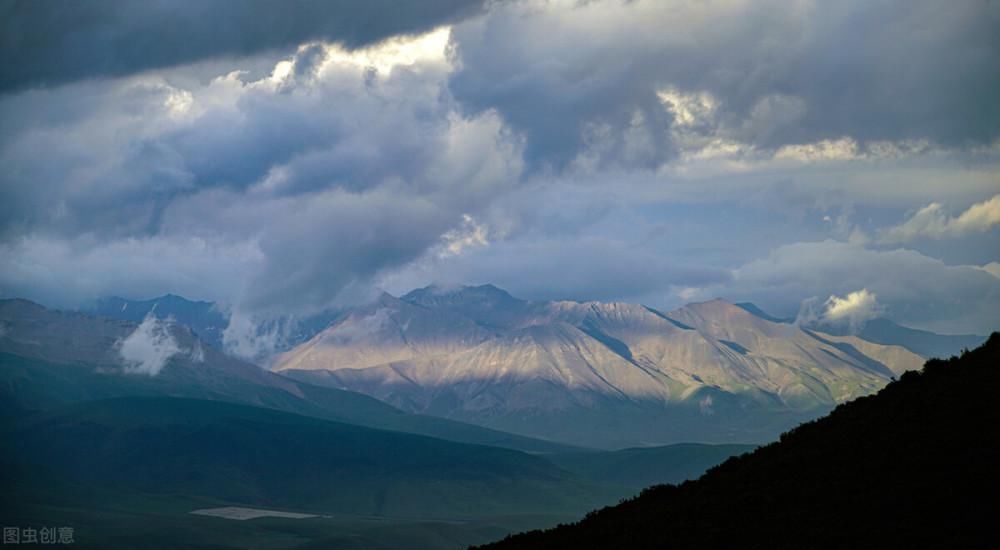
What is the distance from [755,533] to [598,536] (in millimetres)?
12355

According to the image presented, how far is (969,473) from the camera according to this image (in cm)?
6725

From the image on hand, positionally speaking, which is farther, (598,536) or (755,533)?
(598,536)

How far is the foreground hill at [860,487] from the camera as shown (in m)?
64.6

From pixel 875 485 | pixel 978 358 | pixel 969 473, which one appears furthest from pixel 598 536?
pixel 978 358

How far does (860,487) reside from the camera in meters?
71.8

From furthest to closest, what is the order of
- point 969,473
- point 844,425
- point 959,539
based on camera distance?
1. point 844,425
2. point 969,473
3. point 959,539

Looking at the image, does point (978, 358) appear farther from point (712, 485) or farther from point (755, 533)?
point (755, 533)

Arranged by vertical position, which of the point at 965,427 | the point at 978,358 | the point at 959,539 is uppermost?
the point at 978,358

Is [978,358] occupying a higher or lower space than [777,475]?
higher

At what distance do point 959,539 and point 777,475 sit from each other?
20.3 meters

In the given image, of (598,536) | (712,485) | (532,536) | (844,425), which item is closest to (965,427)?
(844,425)

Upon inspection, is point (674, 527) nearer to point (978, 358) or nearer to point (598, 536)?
point (598, 536)

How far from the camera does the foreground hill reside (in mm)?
64625

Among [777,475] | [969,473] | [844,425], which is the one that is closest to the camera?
[969,473]
